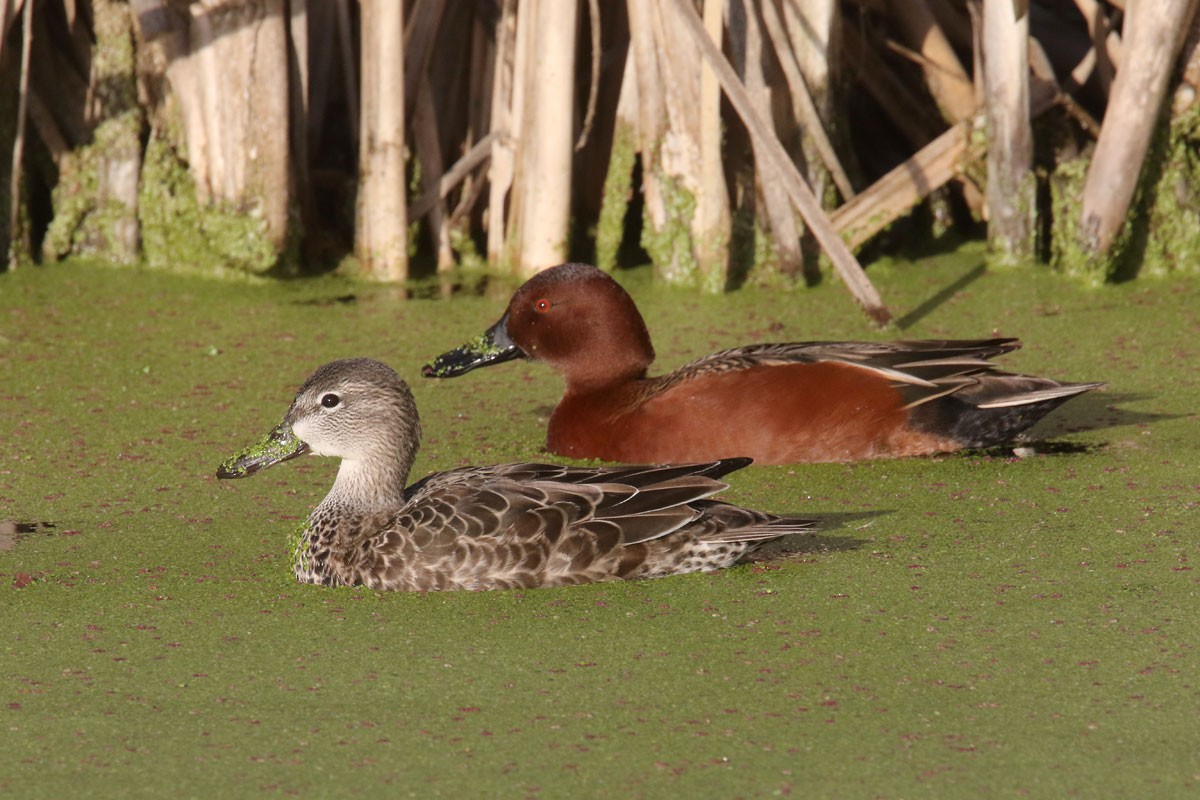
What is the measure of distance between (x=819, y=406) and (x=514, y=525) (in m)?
1.40

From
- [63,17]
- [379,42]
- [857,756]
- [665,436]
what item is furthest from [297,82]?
[857,756]

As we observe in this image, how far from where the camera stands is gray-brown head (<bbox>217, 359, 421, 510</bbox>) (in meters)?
4.33

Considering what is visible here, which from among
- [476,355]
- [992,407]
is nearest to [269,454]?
[476,355]

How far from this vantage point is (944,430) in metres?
5.18

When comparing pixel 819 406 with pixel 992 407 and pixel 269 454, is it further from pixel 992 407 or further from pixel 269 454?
pixel 269 454

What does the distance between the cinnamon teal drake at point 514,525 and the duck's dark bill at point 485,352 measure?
1318 millimetres

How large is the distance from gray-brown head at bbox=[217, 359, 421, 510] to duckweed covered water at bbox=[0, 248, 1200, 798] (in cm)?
24

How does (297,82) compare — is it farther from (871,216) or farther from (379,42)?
(871,216)

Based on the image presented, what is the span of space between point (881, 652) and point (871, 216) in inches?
144

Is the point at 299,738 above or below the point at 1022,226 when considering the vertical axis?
below

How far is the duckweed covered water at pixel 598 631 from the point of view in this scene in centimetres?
314

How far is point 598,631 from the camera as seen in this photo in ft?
12.4

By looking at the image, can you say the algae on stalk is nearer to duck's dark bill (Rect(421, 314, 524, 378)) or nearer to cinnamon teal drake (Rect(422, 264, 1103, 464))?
duck's dark bill (Rect(421, 314, 524, 378))

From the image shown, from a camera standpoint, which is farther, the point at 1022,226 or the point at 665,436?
the point at 1022,226
